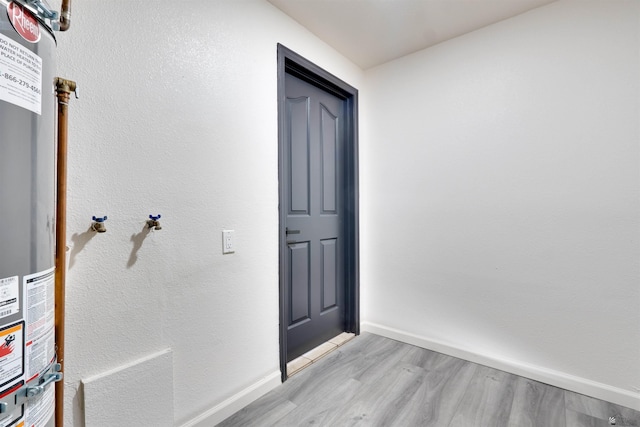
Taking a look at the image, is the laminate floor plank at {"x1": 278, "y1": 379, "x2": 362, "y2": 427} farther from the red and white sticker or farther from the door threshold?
the red and white sticker

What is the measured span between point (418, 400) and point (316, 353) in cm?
83

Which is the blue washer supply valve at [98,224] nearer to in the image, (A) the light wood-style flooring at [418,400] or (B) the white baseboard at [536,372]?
(A) the light wood-style flooring at [418,400]

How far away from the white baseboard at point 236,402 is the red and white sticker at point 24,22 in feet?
5.36

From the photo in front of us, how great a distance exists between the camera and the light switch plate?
1.63 meters

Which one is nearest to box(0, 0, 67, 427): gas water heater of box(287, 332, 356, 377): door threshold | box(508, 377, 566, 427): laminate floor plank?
box(287, 332, 356, 377): door threshold

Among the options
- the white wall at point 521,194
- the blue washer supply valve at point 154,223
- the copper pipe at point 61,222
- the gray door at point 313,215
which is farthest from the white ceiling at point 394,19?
the blue washer supply valve at point 154,223

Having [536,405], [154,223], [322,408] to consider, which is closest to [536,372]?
[536,405]

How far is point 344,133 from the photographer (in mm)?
2701

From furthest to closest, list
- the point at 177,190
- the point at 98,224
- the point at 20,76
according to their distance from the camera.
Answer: the point at 177,190 → the point at 98,224 → the point at 20,76

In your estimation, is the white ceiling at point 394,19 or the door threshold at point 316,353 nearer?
the white ceiling at point 394,19

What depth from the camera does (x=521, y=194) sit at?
2025 mm

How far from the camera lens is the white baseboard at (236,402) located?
1508mm

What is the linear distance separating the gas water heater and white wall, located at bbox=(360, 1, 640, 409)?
91.1 inches

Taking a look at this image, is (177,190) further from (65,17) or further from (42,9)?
(42,9)
